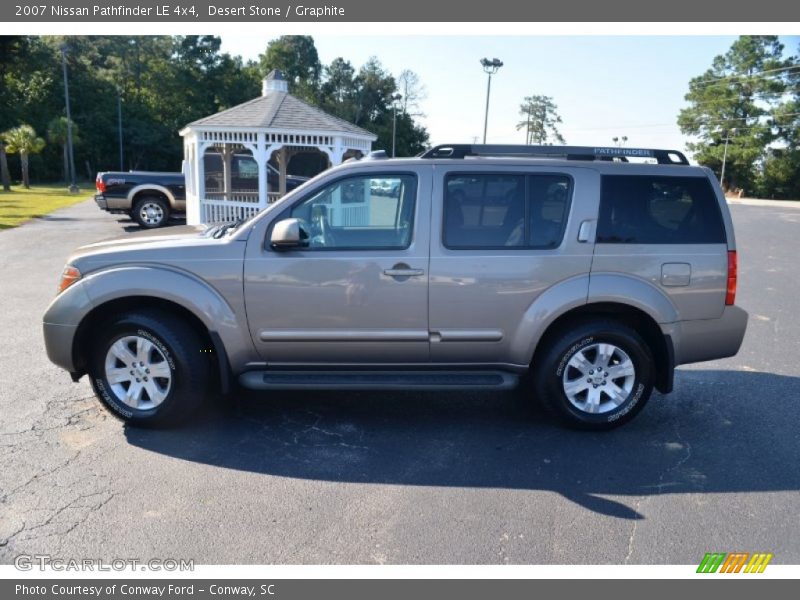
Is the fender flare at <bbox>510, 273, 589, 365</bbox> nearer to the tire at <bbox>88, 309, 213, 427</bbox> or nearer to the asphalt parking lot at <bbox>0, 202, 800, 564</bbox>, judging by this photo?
the asphalt parking lot at <bbox>0, 202, 800, 564</bbox>

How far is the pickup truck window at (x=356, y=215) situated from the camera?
4.46 meters

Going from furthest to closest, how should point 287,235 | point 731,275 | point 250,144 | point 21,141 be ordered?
point 21,141 < point 250,144 < point 731,275 < point 287,235

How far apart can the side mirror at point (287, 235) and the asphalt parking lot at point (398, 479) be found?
136 cm

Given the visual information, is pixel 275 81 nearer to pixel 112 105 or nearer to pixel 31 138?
pixel 31 138

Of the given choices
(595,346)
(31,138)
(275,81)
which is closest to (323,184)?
(595,346)

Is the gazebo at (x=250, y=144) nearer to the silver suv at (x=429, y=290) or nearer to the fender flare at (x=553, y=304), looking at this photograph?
the silver suv at (x=429, y=290)

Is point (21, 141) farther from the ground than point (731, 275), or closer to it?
farther from the ground

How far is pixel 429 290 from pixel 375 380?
76cm

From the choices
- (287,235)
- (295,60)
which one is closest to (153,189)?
(287,235)

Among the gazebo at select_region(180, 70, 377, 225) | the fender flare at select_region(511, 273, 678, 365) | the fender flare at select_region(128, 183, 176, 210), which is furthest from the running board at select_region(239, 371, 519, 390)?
the fender flare at select_region(128, 183, 176, 210)

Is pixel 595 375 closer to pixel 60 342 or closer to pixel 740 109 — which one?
pixel 60 342

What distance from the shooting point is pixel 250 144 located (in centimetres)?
1467

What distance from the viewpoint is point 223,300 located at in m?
4.38

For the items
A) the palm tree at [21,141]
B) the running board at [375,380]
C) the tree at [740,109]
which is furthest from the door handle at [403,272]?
the tree at [740,109]
